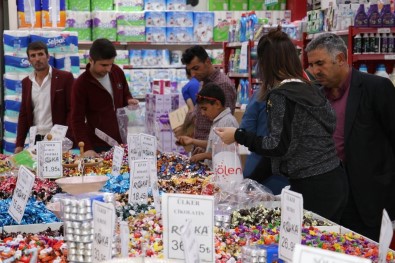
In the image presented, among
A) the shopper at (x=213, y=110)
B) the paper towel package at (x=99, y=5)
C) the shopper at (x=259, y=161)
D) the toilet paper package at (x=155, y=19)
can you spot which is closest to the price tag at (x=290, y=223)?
the shopper at (x=259, y=161)

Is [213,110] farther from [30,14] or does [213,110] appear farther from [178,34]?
[178,34]

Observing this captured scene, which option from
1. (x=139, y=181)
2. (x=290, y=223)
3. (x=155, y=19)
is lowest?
(x=139, y=181)

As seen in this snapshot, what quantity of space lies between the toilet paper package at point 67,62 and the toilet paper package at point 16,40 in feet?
1.30

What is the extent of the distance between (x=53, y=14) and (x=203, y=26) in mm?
3014

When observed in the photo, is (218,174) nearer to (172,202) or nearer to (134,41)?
(172,202)

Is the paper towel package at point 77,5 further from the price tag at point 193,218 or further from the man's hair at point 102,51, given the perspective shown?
the price tag at point 193,218

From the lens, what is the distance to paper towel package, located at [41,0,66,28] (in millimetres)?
7945

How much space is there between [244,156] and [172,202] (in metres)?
4.30

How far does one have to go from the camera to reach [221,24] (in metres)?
10.4

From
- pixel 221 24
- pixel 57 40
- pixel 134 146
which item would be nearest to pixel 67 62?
pixel 57 40

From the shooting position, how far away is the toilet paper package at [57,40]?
740 centimetres

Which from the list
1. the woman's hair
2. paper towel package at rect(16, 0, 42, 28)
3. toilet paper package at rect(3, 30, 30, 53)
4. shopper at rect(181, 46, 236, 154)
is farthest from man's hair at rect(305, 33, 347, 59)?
paper towel package at rect(16, 0, 42, 28)

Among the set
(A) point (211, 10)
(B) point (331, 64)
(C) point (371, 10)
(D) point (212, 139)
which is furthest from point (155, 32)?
(B) point (331, 64)

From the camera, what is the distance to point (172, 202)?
1959mm
